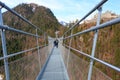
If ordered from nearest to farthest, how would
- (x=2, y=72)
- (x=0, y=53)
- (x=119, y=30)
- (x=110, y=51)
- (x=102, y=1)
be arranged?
(x=102, y=1) < (x=2, y=72) < (x=0, y=53) < (x=119, y=30) < (x=110, y=51)

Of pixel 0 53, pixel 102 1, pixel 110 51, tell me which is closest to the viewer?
pixel 102 1

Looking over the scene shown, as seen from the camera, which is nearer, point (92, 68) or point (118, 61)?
point (92, 68)

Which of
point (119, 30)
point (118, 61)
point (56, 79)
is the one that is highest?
point (119, 30)

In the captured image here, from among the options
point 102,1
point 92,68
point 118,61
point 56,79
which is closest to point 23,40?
point 56,79

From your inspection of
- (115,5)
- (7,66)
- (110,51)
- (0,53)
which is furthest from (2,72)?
(110,51)

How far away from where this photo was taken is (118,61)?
4211 millimetres

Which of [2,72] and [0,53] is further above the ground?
[0,53]

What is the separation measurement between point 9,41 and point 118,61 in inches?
80.3

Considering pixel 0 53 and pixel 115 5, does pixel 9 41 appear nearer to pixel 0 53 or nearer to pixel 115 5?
pixel 0 53

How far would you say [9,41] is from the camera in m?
3.36

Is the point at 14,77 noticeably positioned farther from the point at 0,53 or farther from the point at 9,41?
the point at 9,41

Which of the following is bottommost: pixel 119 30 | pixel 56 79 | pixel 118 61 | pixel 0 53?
pixel 56 79

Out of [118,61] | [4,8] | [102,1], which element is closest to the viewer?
[102,1]

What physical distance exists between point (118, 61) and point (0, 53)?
8.20 feet
